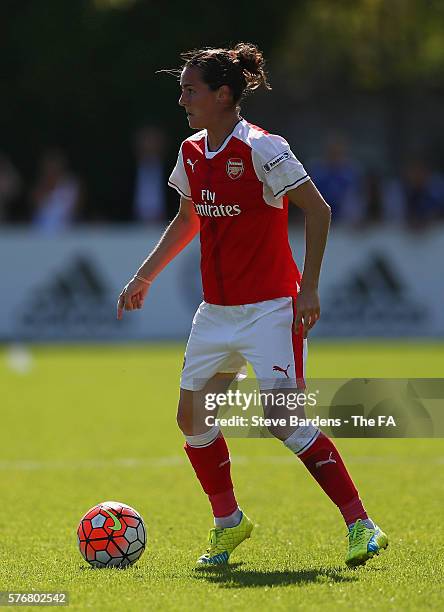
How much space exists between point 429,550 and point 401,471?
9.21 ft

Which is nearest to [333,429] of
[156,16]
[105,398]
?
[105,398]

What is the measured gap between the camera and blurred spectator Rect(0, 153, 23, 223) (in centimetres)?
2108

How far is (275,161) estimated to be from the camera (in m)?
5.73

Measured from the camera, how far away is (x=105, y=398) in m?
13.3

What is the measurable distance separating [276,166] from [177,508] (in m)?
2.65

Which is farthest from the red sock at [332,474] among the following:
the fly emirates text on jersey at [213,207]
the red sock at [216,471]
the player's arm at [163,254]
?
the player's arm at [163,254]

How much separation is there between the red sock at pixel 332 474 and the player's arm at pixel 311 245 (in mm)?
526

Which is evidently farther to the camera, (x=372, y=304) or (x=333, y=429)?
(x=372, y=304)

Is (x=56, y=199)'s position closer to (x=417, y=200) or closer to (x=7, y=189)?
(x=7, y=189)

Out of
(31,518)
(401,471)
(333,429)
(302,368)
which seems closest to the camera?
(302,368)

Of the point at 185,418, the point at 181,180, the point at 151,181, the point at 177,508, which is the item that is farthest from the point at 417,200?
the point at 185,418

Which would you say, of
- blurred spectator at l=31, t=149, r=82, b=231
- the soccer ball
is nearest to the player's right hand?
the soccer ball

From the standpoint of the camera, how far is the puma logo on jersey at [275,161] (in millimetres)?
5727

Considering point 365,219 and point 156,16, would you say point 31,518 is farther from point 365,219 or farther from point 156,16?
point 156,16
